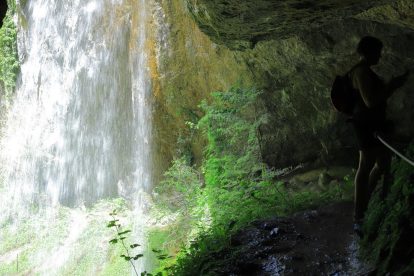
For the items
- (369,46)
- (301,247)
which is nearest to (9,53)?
(301,247)

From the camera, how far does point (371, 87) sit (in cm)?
310

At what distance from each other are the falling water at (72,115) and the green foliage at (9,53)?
0.36 m

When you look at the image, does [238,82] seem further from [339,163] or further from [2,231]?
[2,231]

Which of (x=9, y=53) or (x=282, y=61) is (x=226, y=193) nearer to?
(x=282, y=61)

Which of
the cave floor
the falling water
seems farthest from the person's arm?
the falling water

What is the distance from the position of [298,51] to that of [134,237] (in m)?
9.47

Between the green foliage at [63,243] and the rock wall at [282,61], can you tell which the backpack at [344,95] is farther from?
the green foliage at [63,243]

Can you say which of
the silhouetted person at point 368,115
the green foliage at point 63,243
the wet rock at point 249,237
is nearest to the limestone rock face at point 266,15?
the silhouetted person at point 368,115

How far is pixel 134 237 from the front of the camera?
42.0 feet

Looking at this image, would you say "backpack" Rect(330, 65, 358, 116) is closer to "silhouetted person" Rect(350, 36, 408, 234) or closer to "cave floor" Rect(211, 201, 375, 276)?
"silhouetted person" Rect(350, 36, 408, 234)

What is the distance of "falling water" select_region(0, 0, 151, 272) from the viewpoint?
1444 centimetres

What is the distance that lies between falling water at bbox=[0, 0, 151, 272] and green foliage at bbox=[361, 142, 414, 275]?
10706mm

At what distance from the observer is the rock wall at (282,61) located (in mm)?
4152

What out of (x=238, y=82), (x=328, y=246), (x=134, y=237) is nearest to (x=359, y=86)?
(x=328, y=246)
